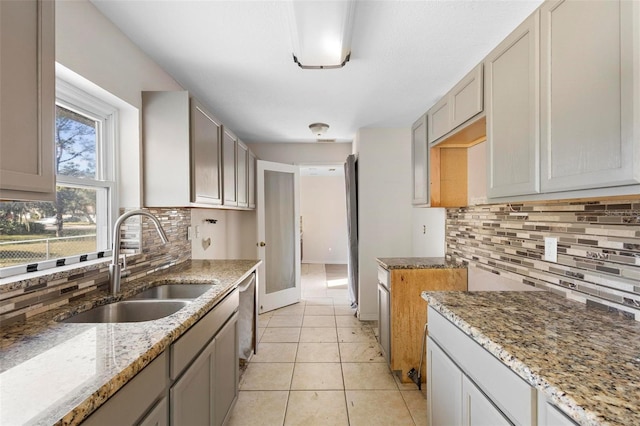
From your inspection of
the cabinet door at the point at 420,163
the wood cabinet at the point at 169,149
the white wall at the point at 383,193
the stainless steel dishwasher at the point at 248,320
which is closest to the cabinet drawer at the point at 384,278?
the cabinet door at the point at 420,163

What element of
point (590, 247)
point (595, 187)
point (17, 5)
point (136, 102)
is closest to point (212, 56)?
point (136, 102)

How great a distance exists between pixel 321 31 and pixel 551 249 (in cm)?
165

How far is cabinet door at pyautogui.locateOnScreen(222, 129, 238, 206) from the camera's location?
102 inches

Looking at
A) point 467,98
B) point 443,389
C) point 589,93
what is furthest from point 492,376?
point 467,98

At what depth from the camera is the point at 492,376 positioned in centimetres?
97

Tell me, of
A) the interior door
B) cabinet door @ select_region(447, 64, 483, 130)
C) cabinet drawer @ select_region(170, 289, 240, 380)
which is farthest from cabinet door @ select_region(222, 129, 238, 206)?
cabinet door @ select_region(447, 64, 483, 130)

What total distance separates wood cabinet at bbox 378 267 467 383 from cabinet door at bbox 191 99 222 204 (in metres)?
1.57

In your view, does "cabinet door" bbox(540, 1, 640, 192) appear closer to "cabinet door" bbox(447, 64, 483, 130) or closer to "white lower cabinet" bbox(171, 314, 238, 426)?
"cabinet door" bbox(447, 64, 483, 130)

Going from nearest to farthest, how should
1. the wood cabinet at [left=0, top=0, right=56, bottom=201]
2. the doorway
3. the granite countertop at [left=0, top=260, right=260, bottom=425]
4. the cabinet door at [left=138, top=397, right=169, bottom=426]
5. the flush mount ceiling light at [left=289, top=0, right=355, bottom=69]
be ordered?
the granite countertop at [left=0, top=260, right=260, bottom=425]
the wood cabinet at [left=0, top=0, right=56, bottom=201]
the cabinet door at [left=138, top=397, right=169, bottom=426]
the flush mount ceiling light at [left=289, top=0, right=355, bottom=69]
the doorway

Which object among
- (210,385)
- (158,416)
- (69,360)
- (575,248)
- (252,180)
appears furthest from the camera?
(252,180)

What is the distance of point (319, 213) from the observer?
25.6 ft

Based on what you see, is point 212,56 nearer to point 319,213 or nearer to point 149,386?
point 149,386

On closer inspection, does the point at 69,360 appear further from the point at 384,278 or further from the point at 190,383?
the point at 384,278

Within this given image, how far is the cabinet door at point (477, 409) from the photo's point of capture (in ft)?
3.10
